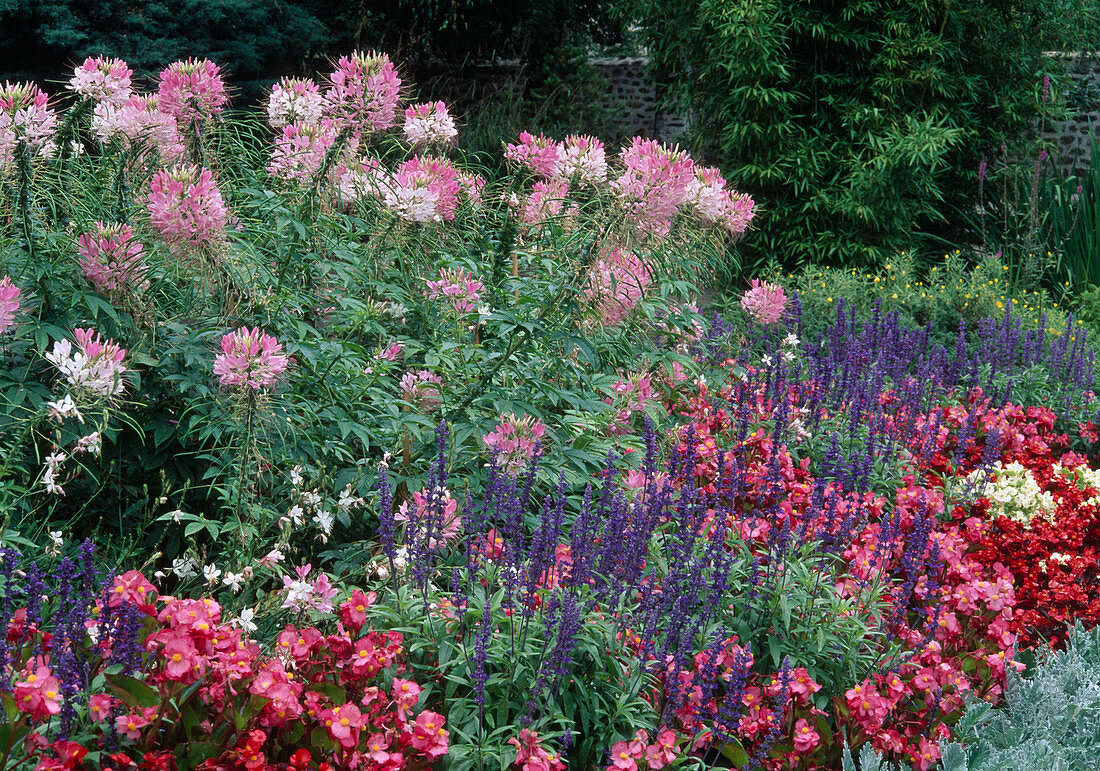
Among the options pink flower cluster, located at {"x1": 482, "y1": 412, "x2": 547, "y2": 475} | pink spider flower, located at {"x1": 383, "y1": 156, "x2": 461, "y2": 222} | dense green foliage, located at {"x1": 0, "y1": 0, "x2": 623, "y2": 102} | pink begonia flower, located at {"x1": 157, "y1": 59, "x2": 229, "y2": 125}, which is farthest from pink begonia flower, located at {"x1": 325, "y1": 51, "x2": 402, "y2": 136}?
dense green foliage, located at {"x1": 0, "y1": 0, "x2": 623, "y2": 102}

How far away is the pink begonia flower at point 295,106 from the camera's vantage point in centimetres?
290

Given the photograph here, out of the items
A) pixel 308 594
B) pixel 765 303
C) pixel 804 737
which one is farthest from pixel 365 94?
pixel 804 737

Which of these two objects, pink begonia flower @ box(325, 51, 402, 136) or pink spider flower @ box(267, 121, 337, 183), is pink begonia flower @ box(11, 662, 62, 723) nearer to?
pink spider flower @ box(267, 121, 337, 183)

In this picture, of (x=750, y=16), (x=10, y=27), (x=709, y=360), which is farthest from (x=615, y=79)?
(x=709, y=360)

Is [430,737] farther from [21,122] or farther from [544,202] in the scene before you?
[544,202]

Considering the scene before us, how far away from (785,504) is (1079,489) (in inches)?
53.8

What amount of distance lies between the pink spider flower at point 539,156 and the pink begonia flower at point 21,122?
1.48m

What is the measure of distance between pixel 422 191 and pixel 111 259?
2.72 ft

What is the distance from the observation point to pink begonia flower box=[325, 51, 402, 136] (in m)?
2.85

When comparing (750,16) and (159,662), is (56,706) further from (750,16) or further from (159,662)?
(750,16)

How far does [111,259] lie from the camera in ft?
7.75

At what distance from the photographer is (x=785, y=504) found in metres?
2.78

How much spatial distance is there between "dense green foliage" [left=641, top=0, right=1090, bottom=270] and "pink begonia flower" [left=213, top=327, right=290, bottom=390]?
249 inches

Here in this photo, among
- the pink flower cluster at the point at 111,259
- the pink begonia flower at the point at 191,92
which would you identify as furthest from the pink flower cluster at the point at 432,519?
the pink begonia flower at the point at 191,92
